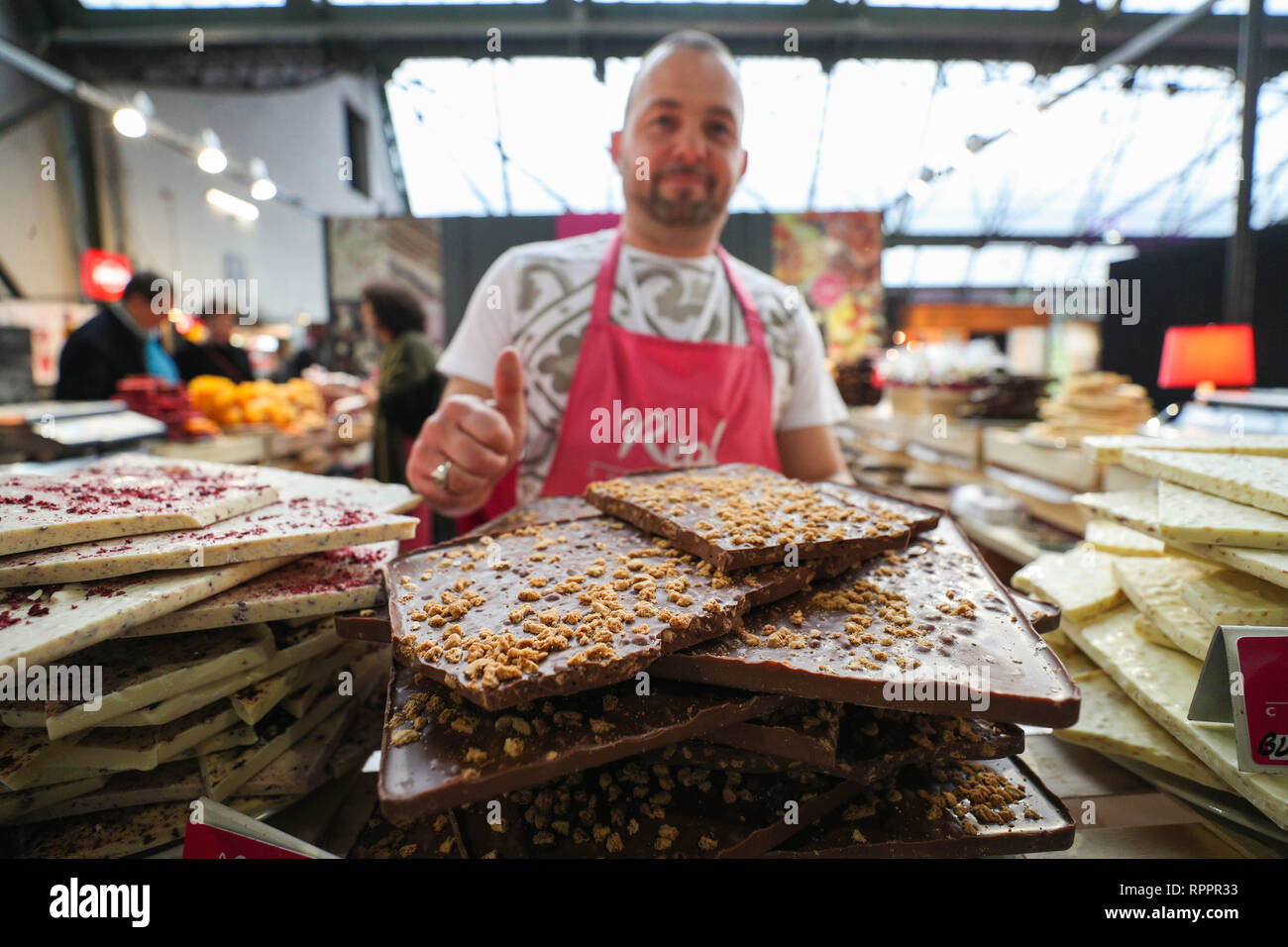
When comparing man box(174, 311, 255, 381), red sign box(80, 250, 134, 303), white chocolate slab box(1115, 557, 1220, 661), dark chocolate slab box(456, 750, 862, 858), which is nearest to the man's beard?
white chocolate slab box(1115, 557, 1220, 661)

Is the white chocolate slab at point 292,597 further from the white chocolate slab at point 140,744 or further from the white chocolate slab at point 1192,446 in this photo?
the white chocolate slab at point 1192,446

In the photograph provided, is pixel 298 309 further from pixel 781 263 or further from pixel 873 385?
pixel 873 385

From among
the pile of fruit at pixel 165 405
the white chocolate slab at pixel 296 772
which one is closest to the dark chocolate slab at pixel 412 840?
the white chocolate slab at pixel 296 772

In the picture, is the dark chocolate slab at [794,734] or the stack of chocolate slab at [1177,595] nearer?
the dark chocolate slab at [794,734]

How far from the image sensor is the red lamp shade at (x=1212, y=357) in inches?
184

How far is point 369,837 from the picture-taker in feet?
3.02

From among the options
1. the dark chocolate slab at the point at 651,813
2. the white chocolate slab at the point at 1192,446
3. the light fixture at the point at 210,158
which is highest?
the light fixture at the point at 210,158

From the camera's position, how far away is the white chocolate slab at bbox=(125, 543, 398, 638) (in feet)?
3.08

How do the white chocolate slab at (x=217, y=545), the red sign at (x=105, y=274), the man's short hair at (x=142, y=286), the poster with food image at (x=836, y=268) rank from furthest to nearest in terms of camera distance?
the red sign at (x=105, y=274) → the poster with food image at (x=836, y=268) → the man's short hair at (x=142, y=286) → the white chocolate slab at (x=217, y=545)

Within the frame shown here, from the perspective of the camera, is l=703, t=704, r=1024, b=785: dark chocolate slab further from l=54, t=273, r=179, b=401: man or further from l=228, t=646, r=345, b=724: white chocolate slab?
l=54, t=273, r=179, b=401: man

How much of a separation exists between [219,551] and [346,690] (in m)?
0.33

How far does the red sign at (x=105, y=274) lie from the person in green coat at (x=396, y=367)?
5326 millimetres

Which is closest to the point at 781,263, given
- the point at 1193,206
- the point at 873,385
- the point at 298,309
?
the point at 873,385

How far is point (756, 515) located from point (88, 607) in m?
0.93
